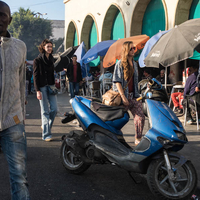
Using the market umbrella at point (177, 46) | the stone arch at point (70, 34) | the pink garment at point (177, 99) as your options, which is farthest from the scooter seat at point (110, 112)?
the stone arch at point (70, 34)

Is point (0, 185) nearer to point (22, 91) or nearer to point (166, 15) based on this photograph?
point (22, 91)

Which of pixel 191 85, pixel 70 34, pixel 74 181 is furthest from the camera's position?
pixel 70 34

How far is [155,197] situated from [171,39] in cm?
495

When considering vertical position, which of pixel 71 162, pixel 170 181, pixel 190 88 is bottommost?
pixel 71 162

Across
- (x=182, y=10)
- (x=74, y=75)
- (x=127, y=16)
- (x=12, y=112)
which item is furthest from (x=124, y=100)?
(x=127, y=16)

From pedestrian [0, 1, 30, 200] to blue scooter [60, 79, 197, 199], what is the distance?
142 cm

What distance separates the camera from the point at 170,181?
119 inches

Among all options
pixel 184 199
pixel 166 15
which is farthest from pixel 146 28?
pixel 184 199

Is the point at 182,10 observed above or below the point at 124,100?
above

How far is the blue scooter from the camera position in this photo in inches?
120

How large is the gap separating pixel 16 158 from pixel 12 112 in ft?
1.17

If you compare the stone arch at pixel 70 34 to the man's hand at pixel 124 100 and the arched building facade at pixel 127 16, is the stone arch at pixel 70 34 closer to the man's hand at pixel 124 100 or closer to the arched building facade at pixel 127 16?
the arched building facade at pixel 127 16

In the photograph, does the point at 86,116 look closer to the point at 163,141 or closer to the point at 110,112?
the point at 110,112

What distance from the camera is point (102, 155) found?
12.0 ft
